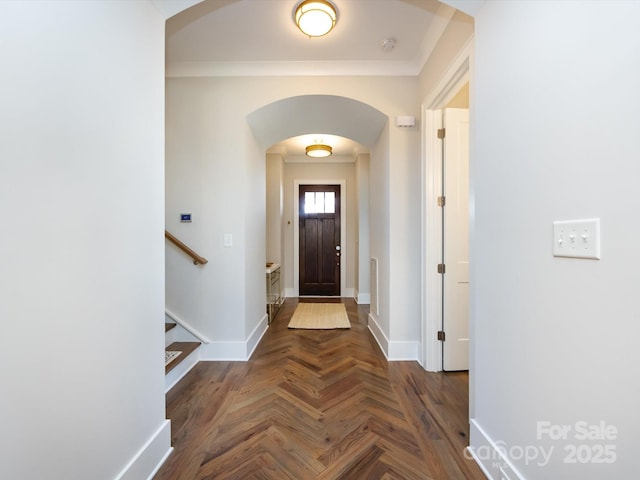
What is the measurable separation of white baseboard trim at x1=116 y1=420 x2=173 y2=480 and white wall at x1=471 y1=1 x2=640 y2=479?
1.65 m

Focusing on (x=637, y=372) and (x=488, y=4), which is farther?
(x=488, y=4)

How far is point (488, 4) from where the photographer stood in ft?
4.72

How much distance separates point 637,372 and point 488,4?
5.49 ft

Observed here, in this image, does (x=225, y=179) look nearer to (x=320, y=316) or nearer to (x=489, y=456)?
(x=320, y=316)

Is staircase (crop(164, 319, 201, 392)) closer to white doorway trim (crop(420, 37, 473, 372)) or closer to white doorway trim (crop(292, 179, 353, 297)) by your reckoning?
white doorway trim (crop(420, 37, 473, 372))

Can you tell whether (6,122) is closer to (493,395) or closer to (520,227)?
(520,227)

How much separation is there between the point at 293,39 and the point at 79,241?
229 centimetres

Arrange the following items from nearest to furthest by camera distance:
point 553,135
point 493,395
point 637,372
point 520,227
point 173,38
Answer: point 637,372 → point 553,135 → point 520,227 → point 493,395 → point 173,38

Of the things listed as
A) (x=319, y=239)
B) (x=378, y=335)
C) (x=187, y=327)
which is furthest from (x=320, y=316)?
(x=187, y=327)

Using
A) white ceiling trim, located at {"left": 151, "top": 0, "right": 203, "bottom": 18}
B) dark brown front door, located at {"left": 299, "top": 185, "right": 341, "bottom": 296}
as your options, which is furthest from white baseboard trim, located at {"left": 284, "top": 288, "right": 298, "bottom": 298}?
white ceiling trim, located at {"left": 151, "top": 0, "right": 203, "bottom": 18}

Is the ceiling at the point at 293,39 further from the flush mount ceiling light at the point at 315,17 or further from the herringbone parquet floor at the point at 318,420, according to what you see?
the herringbone parquet floor at the point at 318,420

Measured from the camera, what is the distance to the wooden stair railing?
8.66ft

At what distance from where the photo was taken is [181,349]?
261cm

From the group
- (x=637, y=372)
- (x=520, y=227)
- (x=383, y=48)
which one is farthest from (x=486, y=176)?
(x=383, y=48)
